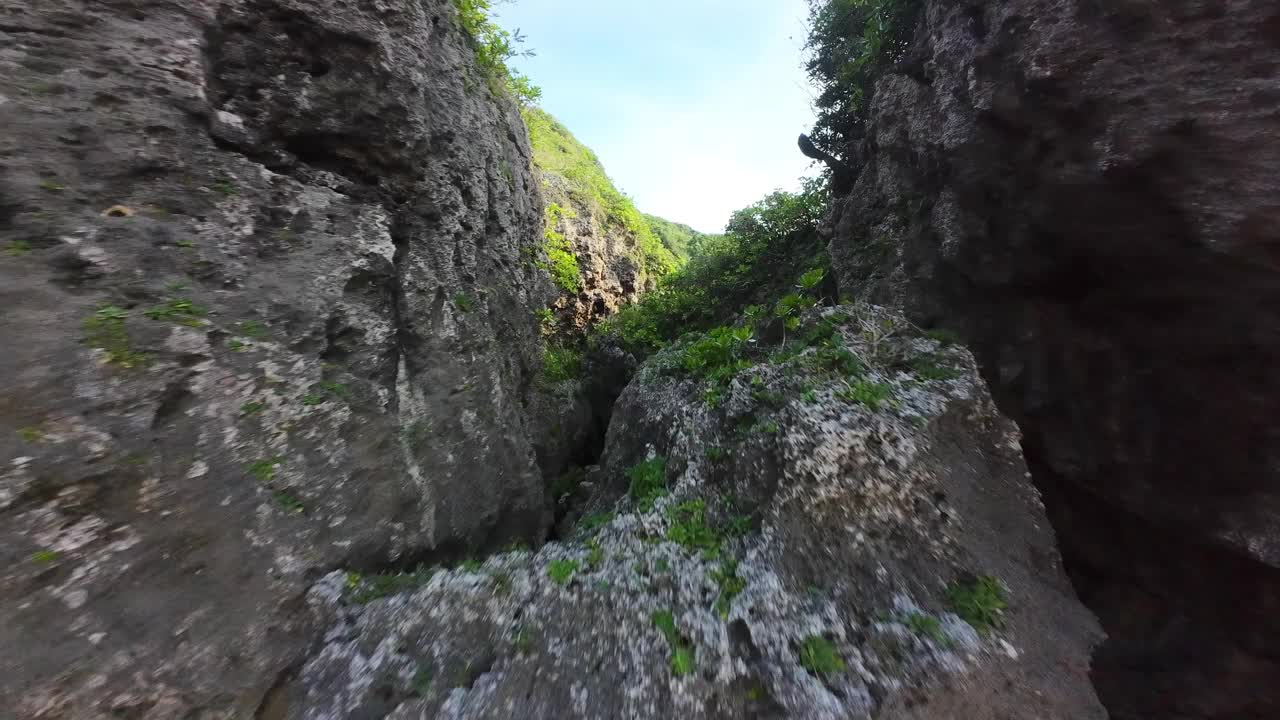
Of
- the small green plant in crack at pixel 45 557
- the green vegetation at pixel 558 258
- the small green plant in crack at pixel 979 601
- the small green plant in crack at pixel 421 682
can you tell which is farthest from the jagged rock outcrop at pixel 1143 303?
the green vegetation at pixel 558 258

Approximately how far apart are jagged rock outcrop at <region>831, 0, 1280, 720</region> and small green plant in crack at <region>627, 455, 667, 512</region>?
14.4 feet

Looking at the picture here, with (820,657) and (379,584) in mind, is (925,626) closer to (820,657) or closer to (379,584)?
(820,657)

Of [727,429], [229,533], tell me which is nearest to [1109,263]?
[727,429]

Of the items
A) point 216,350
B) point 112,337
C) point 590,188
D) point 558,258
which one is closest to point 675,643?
point 216,350

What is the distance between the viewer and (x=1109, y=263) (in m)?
5.52

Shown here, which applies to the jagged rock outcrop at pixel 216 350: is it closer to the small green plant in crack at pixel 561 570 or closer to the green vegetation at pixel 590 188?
the small green plant in crack at pixel 561 570

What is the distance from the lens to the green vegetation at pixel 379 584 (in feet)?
13.8

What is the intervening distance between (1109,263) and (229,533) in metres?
8.48

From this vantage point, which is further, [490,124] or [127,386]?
[490,124]

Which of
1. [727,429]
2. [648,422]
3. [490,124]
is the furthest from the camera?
[490,124]

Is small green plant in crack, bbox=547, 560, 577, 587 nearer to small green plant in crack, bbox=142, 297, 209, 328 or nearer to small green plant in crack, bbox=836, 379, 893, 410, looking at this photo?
small green plant in crack, bbox=836, 379, 893, 410

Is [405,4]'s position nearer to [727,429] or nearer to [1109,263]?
[727,429]

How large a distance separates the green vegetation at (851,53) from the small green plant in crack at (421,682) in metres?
11.4

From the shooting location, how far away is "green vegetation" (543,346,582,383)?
11.6 metres
